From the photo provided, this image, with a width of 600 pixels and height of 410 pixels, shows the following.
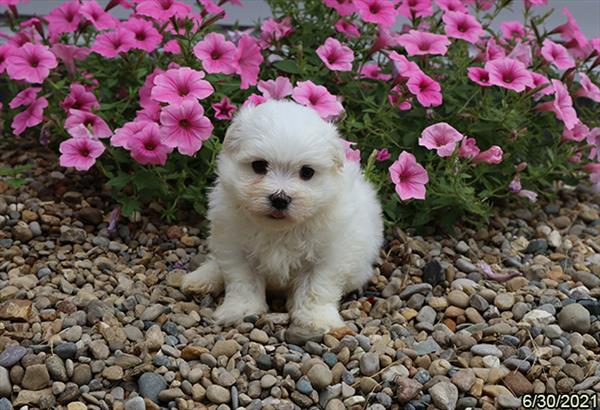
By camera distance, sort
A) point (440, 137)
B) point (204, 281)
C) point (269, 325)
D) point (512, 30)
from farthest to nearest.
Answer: point (512, 30), point (440, 137), point (204, 281), point (269, 325)

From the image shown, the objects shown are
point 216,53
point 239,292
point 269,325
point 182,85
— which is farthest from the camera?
point 216,53

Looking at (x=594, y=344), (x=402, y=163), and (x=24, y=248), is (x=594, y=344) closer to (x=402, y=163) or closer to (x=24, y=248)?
(x=402, y=163)

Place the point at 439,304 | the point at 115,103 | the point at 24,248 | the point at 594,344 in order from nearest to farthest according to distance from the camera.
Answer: the point at 594,344 < the point at 439,304 < the point at 24,248 < the point at 115,103

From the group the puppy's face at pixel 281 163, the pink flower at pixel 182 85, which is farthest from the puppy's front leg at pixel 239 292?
the pink flower at pixel 182 85

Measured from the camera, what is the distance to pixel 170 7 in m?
3.87

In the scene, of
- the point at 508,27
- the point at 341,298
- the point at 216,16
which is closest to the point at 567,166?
the point at 508,27

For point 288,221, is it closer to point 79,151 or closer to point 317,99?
point 317,99

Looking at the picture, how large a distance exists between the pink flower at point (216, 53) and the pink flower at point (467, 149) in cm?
116

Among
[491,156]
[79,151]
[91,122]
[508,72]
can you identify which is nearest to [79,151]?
[79,151]

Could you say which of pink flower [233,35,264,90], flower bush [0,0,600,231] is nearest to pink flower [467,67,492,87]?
flower bush [0,0,600,231]

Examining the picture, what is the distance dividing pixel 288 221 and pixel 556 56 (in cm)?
197

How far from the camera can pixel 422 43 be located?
4086mm

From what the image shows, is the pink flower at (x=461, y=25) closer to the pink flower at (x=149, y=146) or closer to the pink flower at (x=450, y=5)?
the pink flower at (x=450, y=5)

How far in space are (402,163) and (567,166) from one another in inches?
53.8
